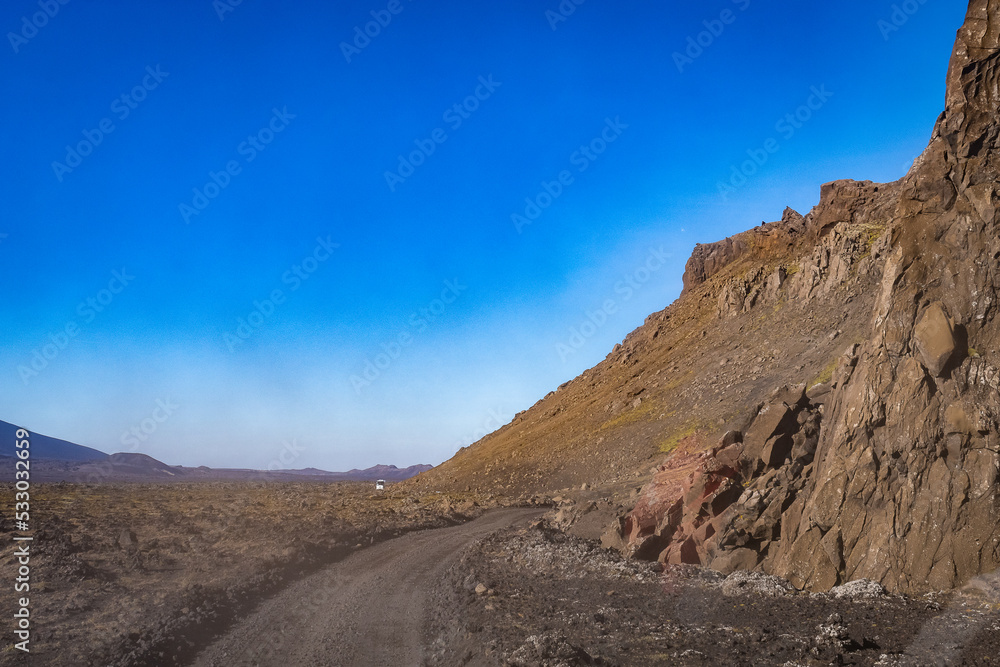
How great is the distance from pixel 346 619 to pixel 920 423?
15.1 meters

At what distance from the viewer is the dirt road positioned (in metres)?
11.8

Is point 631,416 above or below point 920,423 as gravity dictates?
above

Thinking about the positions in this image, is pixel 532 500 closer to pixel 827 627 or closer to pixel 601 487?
pixel 601 487

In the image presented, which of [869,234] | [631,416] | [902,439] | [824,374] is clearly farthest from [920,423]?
[869,234]

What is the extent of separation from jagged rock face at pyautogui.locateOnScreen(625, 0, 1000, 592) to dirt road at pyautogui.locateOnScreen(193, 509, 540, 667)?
29.9 feet

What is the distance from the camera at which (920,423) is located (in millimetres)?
12625

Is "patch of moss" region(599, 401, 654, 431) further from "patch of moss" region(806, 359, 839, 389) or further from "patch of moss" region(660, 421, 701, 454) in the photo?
"patch of moss" region(806, 359, 839, 389)

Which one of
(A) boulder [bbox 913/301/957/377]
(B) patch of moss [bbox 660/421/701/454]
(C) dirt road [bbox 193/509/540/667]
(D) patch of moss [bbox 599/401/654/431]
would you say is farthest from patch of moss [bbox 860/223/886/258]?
(C) dirt road [bbox 193/509/540/667]

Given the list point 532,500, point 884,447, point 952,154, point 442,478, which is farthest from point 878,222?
point 442,478

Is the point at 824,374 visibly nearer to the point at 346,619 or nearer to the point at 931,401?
the point at 931,401

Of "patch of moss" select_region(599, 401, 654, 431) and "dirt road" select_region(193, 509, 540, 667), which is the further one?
"patch of moss" select_region(599, 401, 654, 431)

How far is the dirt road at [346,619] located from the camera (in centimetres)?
1183

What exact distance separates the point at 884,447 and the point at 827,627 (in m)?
5.10

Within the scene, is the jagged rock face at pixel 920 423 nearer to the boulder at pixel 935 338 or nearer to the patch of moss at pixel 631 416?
the boulder at pixel 935 338
